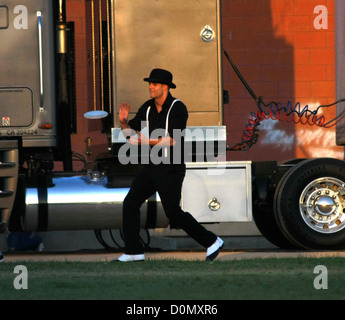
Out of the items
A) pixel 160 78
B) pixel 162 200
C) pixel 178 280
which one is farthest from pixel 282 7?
pixel 178 280

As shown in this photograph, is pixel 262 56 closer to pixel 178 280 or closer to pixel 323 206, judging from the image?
pixel 323 206

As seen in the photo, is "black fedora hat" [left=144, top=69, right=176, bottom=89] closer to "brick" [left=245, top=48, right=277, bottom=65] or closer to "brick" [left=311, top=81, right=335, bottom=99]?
"brick" [left=245, top=48, right=277, bottom=65]

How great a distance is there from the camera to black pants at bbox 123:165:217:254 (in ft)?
32.7

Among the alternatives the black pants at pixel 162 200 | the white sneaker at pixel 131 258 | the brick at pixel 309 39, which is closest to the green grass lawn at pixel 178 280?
the white sneaker at pixel 131 258

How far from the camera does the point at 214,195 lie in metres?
11.2

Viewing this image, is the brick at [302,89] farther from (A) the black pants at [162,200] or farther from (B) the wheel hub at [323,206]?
(A) the black pants at [162,200]

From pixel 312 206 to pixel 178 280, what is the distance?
3.39 m

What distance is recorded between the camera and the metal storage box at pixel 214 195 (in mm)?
11227

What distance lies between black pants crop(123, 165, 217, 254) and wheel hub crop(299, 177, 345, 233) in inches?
66.9

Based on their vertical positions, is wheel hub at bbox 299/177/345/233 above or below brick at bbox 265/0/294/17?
below

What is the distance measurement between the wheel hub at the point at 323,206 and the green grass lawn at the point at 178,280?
137 centimetres

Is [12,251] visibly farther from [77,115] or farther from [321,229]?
[321,229]

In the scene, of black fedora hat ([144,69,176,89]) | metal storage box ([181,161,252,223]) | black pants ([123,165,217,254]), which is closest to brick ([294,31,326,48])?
metal storage box ([181,161,252,223])
